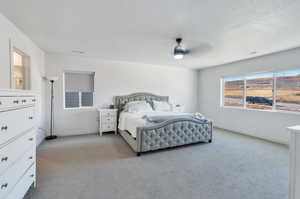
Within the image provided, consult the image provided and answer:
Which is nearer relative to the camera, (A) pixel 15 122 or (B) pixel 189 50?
(A) pixel 15 122

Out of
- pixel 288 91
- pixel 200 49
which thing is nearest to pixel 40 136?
pixel 200 49

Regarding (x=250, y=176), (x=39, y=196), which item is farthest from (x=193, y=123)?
(x=39, y=196)

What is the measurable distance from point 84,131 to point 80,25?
11.0 feet

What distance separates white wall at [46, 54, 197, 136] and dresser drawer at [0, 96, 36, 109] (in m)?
2.83

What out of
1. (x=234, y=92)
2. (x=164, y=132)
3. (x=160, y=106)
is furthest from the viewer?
(x=234, y=92)

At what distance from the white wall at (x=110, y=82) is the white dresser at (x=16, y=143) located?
2.69 m

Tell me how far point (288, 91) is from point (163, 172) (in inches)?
160

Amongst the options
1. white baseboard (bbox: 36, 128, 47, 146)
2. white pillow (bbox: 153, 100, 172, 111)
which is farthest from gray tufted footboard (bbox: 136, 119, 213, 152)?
white baseboard (bbox: 36, 128, 47, 146)

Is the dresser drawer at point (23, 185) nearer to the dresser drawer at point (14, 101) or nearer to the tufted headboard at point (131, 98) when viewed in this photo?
the dresser drawer at point (14, 101)

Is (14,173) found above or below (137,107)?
below

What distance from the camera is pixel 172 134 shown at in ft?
11.1

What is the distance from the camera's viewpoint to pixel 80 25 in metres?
2.53

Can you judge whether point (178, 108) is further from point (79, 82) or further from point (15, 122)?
point (15, 122)

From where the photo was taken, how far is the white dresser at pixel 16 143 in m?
1.33
